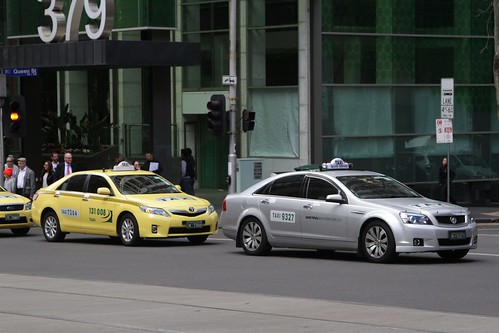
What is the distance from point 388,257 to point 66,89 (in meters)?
31.0

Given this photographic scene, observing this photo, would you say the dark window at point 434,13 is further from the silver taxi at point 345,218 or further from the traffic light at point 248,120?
the silver taxi at point 345,218

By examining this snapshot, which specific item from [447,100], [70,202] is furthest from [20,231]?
[447,100]

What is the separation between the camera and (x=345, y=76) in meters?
37.6

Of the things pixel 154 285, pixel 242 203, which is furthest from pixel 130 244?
pixel 154 285

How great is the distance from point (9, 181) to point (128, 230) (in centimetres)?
1019

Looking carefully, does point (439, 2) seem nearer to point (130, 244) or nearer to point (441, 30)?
point (441, 30)

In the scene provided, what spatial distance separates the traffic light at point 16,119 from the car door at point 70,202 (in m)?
7.70

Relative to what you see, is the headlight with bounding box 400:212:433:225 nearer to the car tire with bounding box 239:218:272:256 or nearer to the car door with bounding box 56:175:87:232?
the car tire with bounding box 239:218:272:256

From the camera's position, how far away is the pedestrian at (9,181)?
32750 millimetres

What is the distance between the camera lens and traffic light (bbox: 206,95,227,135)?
30391 mm

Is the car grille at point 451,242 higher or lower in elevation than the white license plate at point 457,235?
lower

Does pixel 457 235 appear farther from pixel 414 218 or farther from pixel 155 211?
pixel 155 211

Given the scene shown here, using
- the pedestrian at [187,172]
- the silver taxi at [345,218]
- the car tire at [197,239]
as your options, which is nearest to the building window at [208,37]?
the pedestrian at [187,172]

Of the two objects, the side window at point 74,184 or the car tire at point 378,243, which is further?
the side window at point 74,184
